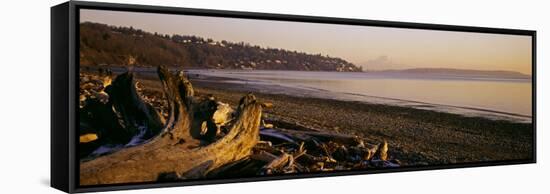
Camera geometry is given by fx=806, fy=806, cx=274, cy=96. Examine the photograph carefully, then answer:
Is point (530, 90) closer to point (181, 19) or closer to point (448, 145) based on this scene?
point (448, 145)

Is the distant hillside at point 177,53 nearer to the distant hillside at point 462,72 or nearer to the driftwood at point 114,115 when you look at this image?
the driftwood at point 114,115

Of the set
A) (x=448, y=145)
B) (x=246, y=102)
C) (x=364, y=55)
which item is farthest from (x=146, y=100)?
(x=448, y=145)

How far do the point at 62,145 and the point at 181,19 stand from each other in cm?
131

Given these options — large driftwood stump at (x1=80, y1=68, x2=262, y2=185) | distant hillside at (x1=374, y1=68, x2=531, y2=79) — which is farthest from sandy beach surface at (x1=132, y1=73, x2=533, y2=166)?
distant hillside at (x1=374, y1=68, x2=531, y2=79)

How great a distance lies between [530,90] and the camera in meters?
8.21

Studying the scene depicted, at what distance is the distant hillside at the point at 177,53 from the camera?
5883 millimetres

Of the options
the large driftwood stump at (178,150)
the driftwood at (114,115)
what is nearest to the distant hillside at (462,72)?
the large driftwood stump at (178,150)

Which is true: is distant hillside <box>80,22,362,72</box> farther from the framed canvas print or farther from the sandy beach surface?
the sandy beach surface

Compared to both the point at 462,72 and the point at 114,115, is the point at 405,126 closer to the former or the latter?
the point at 462,72

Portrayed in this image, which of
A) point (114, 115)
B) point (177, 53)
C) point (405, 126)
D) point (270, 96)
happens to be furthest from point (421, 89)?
point (114, 115)

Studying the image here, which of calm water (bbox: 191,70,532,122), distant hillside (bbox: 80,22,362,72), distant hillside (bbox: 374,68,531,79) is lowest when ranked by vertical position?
calm water (bbox: 191,70,532,122)

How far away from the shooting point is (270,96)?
6668 mm

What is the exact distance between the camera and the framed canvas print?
19.4 ft

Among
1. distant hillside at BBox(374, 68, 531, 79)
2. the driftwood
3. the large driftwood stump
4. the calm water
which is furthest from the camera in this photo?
distant hillside at BBox(374, 68, 531, 79)
